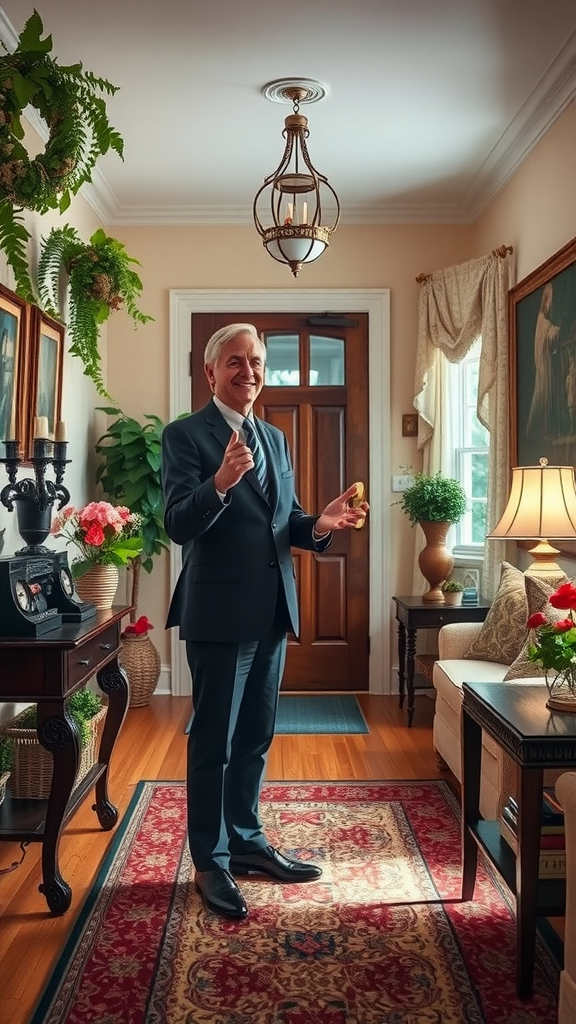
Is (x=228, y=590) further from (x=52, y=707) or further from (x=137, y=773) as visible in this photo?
(x=137, y=773)

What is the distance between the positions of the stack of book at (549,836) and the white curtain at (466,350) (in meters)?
2.34

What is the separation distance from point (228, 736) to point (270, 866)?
20.3 inches

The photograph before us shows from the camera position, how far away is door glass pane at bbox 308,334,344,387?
5.25m

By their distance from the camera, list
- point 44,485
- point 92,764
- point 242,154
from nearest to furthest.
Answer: point 44,485 < point 92,764 < point 242,154

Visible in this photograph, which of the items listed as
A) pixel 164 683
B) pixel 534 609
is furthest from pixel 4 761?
pixel 164 683

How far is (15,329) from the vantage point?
133 inches

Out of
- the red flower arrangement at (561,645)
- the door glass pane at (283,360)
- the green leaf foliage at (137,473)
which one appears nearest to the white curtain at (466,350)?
the door glass pane at (283,360)

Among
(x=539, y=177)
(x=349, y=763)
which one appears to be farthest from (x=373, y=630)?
(x=539, y=177)

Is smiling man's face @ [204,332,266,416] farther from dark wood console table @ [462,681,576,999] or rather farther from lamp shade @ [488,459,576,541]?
lamp shade @ [488,459,576,541]

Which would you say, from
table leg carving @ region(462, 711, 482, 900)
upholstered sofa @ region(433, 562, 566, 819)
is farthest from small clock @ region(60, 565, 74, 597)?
upholstered sofa @ region(433, 562, 566, 819)

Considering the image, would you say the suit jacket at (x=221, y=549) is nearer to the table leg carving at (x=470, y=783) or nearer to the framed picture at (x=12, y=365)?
the table leg carving at (x=470, y=783)

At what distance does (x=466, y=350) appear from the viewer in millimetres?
4859

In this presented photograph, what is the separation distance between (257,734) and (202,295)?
3.26 metres

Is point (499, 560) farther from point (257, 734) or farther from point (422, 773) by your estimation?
point (257, 734)
